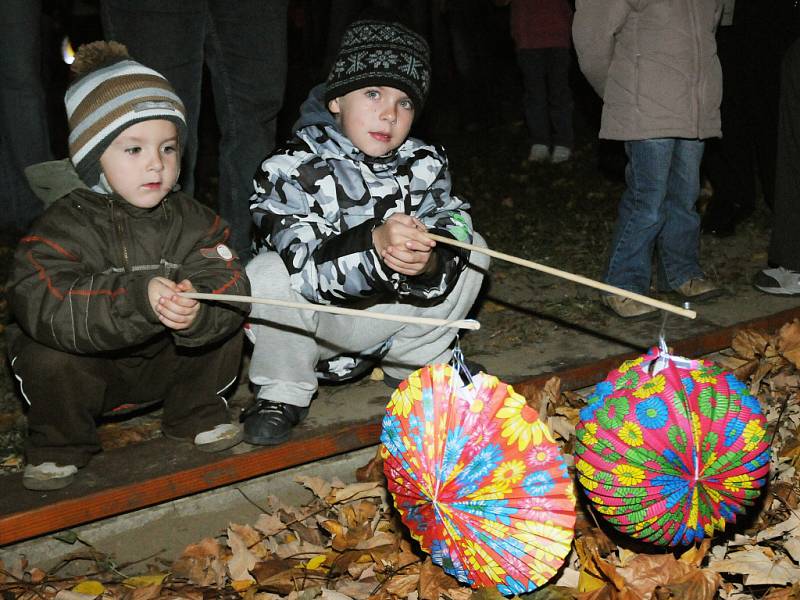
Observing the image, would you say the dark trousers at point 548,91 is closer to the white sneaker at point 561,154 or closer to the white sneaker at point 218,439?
the white sneaker at point 561,154

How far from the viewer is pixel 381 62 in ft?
10.4

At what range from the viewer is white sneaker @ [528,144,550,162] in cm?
928

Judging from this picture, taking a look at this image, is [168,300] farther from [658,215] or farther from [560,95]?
[560,95]

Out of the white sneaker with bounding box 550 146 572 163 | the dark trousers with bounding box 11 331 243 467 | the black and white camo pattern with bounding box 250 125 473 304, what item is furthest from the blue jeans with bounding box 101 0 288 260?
the white sneaker with bounding box 550 146 572 163

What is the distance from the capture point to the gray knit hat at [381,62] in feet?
10.4

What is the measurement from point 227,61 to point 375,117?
1.14 metres

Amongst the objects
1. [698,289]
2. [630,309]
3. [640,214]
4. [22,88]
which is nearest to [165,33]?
[22,88]

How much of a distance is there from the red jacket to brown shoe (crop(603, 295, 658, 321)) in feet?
17.1

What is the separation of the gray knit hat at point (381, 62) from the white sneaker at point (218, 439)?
48.8 inches

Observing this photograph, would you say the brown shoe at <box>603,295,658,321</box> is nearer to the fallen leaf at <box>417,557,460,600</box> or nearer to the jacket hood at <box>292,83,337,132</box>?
the jacket hood at <box>292,83,337,132</box>

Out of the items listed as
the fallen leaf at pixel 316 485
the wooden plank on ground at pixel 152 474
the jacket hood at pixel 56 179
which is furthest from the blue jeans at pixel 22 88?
the fallen leaf at pixel 316 485

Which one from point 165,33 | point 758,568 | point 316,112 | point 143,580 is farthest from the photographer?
point 165,33

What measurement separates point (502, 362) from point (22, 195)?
393 centimetres

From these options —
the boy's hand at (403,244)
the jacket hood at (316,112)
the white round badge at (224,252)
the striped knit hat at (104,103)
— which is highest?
the striped knit hat at (104,103)
